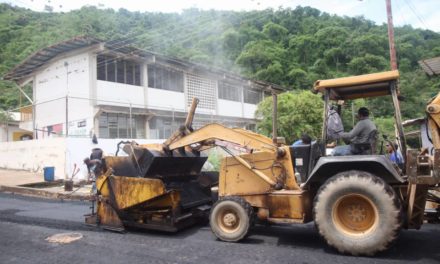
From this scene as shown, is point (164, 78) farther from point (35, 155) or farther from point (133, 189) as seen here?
point (133, 189)

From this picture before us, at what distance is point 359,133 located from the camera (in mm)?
5449

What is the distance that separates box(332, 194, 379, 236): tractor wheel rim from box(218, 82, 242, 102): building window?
19893 mm

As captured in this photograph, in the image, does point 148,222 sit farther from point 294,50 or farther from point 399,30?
point 399,30

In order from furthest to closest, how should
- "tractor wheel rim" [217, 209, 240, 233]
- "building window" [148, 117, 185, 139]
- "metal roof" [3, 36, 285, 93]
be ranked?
"building window" [148, 117, 185, 139]
"metal roof" [3, 36, 285, 93]
"tractor wheel rim" [217, 209, 240, 233]

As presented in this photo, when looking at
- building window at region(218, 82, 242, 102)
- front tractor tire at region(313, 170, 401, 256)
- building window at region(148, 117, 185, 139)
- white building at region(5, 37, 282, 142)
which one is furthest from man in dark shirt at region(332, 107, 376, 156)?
building window at region(218, 82, 242, 102)

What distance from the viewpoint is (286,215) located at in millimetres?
5711

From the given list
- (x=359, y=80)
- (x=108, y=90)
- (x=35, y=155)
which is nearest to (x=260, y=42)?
(x=108, y=90)

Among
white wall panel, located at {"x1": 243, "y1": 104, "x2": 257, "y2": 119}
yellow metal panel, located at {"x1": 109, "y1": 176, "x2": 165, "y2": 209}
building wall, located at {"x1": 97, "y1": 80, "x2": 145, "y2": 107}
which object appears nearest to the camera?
yellow metal panel, located at {"x1": 109, "y1": 176, "x2": 165, "y2": 209}

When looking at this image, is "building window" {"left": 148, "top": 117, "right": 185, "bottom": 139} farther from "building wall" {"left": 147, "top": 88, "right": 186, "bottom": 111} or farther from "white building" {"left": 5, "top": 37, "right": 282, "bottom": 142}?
"building wall" {"left": 147, "top": 88, "right": 186, "bottom": 111}

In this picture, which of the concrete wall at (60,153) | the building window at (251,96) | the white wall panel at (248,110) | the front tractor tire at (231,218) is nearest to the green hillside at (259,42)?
the building window at (251,96)

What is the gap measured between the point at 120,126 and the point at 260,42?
62.7 feet

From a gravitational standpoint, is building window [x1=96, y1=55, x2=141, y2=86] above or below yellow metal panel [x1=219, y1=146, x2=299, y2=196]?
above

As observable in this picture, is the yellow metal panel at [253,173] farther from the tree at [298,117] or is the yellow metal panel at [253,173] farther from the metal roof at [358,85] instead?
the tree at [298,117]

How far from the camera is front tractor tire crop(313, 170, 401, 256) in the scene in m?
4.77
